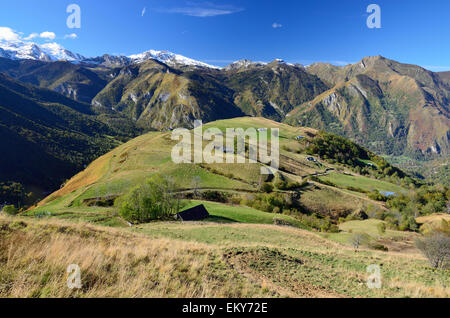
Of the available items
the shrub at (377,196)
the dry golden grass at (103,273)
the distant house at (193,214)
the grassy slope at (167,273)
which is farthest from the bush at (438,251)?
the shrub at (377,196)

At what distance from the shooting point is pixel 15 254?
317 inches

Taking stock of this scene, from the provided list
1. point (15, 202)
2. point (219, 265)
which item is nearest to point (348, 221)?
point (219, 265)

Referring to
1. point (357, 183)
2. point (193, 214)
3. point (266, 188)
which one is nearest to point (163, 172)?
point (193, 214)

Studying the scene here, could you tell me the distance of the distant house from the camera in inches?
1870

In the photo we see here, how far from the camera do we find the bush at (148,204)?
45.7 m

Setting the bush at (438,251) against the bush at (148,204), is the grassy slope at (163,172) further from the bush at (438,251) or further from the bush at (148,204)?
the bush at (438,251)

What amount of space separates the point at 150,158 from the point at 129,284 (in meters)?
103

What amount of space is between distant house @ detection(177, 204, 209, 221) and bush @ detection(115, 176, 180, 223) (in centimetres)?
392

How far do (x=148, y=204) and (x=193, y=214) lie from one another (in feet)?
33.4

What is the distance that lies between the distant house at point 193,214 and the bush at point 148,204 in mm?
3918

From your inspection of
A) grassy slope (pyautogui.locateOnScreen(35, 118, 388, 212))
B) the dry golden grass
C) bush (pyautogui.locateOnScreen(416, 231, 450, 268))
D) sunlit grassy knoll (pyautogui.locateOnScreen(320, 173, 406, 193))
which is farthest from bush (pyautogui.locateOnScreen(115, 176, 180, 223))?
sunlit grassy knoll (pyautogui.locateOnScreen(320, 173, 406, 193))
